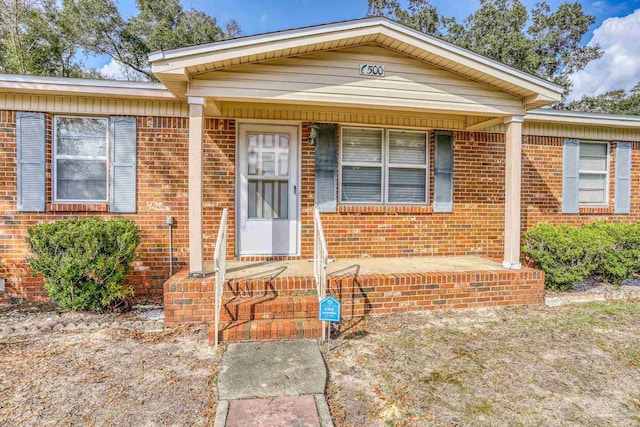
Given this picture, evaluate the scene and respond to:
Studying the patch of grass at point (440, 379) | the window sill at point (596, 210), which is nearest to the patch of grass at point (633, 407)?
the patch of grass at point (440, 379)

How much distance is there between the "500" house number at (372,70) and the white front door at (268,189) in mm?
1507

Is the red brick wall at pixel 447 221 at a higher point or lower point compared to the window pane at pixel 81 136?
lower

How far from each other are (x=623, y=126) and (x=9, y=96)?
9792mm

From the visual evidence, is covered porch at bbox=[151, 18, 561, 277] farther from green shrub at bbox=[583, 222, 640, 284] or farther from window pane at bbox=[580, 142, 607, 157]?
window pane at bbox=[580, 142, 607, 157]

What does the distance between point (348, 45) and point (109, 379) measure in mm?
4213

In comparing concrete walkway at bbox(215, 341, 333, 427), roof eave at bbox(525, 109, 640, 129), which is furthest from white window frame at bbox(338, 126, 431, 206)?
concrete walkway at bbox(215, 341, 333, 427)

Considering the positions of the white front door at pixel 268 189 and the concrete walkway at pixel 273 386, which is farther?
the white front door at pixel 268 189

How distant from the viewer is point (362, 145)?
5.58 m

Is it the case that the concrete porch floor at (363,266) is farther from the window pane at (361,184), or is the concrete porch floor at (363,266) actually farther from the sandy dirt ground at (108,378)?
the sandy dirt ground at (108,378)

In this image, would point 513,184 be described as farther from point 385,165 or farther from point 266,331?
point 266,331

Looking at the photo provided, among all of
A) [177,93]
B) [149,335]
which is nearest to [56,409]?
[149,335]

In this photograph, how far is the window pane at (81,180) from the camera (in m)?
4.93

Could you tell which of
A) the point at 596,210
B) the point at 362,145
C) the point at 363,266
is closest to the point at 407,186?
the point at 362,145

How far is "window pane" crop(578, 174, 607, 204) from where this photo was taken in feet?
21.5
